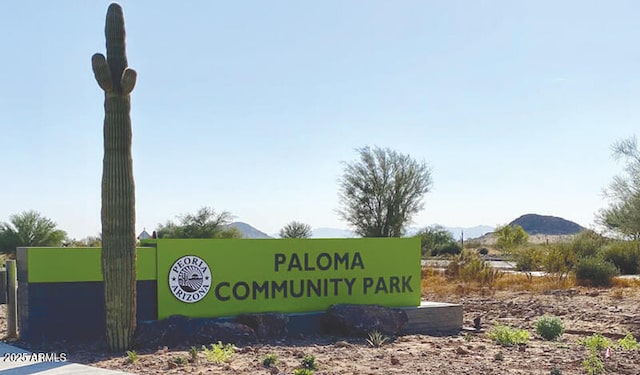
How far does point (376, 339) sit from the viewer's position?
11.7 metres

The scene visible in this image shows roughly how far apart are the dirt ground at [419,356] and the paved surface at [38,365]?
0.86 ft

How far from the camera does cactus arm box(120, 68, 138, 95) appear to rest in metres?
10.5

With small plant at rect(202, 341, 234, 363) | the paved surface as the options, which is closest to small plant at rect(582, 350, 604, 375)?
small plant at rect(202, 341, 234, 363)

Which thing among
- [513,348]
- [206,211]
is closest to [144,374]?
[513,348]

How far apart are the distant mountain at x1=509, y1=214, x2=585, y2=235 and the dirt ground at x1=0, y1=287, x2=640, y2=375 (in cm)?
15811

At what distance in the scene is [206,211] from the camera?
3997cm

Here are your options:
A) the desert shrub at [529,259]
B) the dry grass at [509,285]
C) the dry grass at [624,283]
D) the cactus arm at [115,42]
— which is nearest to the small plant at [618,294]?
the dry grass at [509,285]

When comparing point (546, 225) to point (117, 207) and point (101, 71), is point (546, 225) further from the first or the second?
point (101, 71)

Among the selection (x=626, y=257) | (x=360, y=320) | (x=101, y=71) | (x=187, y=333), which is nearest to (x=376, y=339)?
(x=360, y=320)

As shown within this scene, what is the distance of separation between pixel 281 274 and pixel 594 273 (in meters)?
12.3

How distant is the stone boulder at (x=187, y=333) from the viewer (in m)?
10.8

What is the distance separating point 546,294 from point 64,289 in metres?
12.8

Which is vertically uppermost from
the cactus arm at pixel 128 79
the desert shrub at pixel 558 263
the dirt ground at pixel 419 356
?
the cactus arm at pixel 128 79

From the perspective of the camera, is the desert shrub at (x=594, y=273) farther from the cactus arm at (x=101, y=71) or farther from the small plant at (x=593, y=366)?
the cactus arm at (x=101, y=71)
